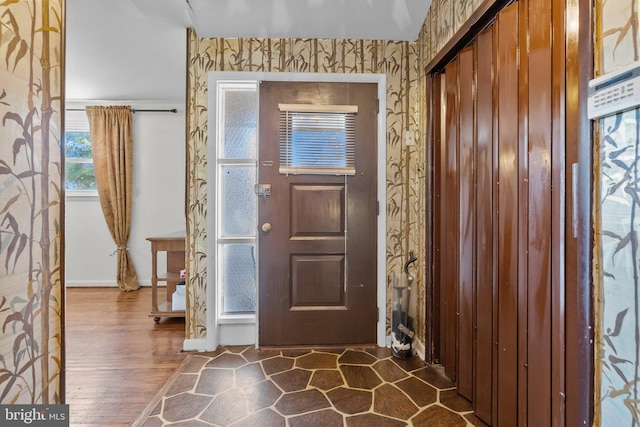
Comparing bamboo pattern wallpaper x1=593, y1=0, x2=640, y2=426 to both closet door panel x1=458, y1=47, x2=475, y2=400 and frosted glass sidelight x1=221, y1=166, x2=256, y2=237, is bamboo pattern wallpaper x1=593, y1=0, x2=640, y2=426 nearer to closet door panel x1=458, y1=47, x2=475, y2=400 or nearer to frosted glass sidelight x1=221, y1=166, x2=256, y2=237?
closet door panel x1=458, y1=47, x2=475, y2=400

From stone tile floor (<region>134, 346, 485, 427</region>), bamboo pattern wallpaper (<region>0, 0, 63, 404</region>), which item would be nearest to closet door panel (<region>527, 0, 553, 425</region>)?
stone tile floor (<region>134, 346, 485, 427</region>)

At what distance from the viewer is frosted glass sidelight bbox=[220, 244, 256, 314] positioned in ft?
7.55

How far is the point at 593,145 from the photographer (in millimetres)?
896

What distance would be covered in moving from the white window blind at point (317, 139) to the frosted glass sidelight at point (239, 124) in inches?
10.6

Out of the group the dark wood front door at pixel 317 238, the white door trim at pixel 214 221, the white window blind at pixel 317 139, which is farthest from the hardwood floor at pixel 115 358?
the white window blind at pixel 317 139

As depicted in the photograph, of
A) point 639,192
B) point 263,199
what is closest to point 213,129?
point 263,199

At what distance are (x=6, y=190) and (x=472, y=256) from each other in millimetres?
1780

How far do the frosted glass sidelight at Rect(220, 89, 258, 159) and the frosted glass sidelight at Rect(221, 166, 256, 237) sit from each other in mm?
126

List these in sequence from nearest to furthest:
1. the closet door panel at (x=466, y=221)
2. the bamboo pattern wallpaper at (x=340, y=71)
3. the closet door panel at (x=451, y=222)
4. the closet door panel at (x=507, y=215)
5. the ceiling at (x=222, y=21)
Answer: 1. the closet door panel at (x=507, y=215)
2. the closet door panel at (x=466, y=221)
3. the closet door panel at (x=451, y=222)
4. the ceiling at (x=222, y=21)
5. the bamboo pattern wallpaper at (x=340, y=71)

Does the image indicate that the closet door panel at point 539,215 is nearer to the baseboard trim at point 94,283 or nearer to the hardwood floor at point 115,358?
the hardwood floor at point 115,358

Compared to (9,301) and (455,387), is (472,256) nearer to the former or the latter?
(455,387)

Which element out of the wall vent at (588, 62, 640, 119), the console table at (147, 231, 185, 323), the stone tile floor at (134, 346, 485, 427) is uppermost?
the wall vent at (588, 62, 640, 119)

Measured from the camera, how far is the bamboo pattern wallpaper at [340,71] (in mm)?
2154
